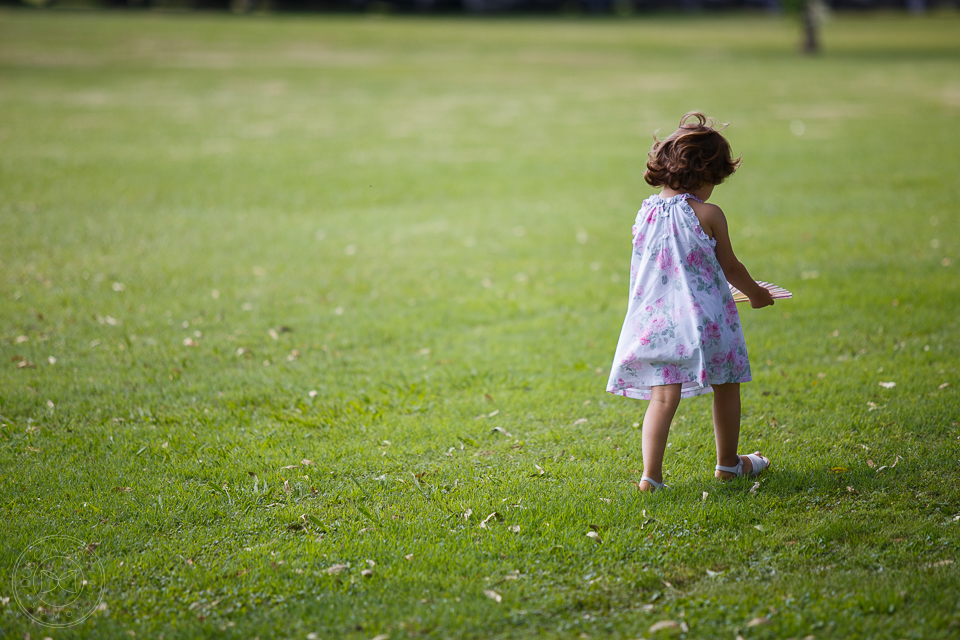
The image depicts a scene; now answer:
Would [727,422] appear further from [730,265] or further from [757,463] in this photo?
[730,265]

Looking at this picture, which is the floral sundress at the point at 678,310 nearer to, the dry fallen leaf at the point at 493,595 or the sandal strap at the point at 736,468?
the sandal strap at the point at 736,468

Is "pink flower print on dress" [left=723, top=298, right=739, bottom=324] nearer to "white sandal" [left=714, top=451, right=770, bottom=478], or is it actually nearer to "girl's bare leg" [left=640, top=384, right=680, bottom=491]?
"girl's bare leg" [left=640, top=384, right=680, bottom=491]

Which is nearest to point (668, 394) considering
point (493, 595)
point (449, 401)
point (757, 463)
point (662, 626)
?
point (757, 463)

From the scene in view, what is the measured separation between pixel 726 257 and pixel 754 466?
1066 millimetres

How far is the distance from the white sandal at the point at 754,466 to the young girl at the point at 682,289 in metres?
0.38

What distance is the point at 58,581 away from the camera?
10.6 ft

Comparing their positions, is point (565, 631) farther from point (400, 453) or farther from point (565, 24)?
point (565, 24)

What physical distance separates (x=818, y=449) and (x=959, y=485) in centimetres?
66

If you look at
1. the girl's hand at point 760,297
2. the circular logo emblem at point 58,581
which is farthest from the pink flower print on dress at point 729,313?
the circular logo emblem at point 58,581

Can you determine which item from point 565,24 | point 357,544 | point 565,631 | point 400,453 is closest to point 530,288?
point 400,453

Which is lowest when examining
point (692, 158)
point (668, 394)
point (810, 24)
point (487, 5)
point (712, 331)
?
point (668, 394)

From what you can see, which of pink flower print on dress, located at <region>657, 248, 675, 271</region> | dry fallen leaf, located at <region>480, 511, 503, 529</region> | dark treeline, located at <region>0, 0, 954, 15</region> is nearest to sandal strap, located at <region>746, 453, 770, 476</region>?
pink flower print on dress, located at <region>657, 248, 675, 271</region>

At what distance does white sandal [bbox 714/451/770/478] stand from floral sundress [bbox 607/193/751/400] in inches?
19.3

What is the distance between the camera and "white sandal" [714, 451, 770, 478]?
3.91m
